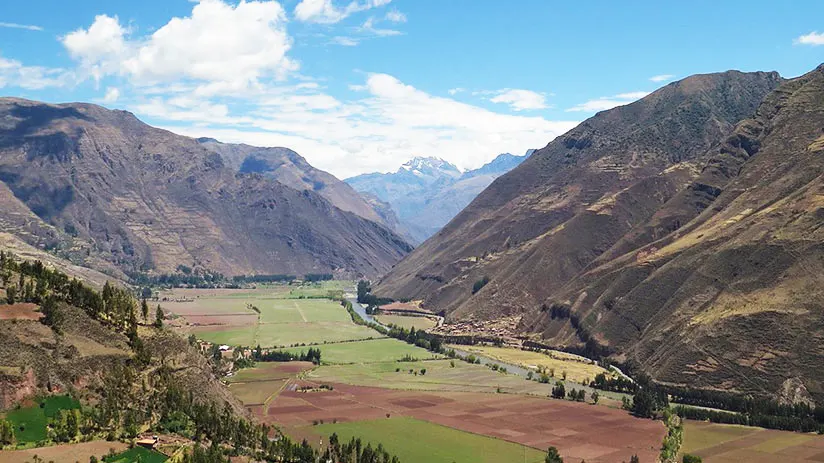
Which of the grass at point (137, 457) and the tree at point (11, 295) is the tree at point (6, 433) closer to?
the grass at point (137, 457)

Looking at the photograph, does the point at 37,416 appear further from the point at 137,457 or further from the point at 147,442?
the point at 137,457

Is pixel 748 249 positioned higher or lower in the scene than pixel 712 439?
higher

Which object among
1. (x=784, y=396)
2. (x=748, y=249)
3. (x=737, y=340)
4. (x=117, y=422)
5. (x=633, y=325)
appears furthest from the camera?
(x=633, y=325)

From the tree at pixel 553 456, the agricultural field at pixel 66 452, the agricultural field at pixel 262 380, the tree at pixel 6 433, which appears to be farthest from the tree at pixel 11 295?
the tree at pixel 553 456

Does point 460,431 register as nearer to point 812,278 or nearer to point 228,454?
point 228,454

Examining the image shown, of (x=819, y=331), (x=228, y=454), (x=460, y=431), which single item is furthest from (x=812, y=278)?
(x=228, y=454)

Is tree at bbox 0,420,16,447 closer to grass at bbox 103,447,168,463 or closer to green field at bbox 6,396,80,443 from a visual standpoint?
green field at bbox 6,396,80,443

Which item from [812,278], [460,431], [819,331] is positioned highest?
[812,278]

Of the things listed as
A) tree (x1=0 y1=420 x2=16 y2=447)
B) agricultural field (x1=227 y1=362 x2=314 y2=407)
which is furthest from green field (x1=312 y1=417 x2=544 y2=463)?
tree (x1=0 y1=420 x2=16 y2=447)
